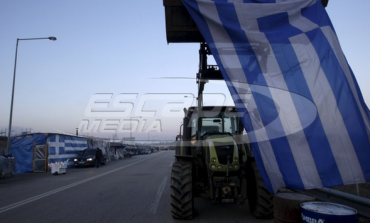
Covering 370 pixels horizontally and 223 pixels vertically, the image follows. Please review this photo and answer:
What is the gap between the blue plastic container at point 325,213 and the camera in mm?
3566

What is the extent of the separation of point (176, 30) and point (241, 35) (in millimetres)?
2391

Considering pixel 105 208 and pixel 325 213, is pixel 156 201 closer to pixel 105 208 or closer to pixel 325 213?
pixel 105 208

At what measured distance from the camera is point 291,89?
5.70 metres

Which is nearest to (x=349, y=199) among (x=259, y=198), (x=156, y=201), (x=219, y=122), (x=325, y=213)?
(x=259, y=198)

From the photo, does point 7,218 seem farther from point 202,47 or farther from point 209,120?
point 202,47

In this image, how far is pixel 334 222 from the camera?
3.56 meters

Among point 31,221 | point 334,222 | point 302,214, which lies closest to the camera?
point 334,222

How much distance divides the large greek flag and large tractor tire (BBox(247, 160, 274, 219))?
Answer: 1.35 meters

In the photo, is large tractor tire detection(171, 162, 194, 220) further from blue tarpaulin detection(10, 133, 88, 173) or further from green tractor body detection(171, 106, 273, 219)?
blue tarpaulin detection(10, 133, 88, 173)

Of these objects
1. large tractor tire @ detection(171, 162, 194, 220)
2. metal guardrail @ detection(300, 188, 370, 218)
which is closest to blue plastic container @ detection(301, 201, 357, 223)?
metal guardrail @ detection(300, 188, 370, 218)

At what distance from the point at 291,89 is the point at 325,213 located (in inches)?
105

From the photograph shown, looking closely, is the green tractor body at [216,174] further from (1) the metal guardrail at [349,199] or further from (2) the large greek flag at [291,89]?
(1) the metal guardrail at [349,199]

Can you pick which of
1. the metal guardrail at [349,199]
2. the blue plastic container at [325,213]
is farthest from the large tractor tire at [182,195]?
the metal guardrail at [349,199]

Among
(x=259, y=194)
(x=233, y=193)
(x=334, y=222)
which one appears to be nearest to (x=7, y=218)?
(x=233, y=193)
